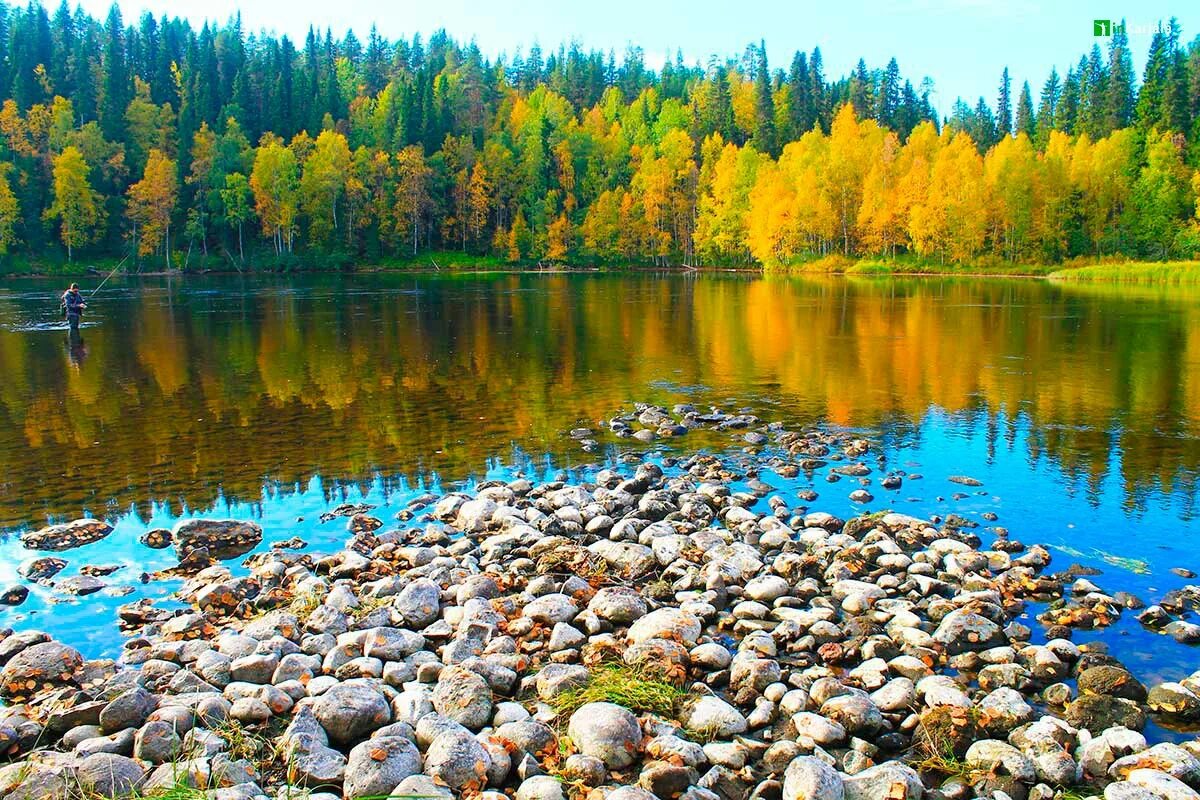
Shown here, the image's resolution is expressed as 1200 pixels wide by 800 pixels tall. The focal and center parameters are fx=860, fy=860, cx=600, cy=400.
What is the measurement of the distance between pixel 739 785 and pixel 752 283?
75348 mm

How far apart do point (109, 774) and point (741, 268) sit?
109091mm

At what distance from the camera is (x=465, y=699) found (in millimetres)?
7277

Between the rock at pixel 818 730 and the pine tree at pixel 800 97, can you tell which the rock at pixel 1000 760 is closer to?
the rock at pixel 818 730

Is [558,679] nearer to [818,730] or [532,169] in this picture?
[818,730]

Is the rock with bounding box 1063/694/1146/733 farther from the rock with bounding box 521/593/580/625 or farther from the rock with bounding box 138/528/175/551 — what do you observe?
the rock with bounding box 138/528/175/551

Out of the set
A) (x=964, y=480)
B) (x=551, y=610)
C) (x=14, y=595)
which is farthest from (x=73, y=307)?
(x=964, y=480)

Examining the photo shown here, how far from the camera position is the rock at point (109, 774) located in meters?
5.91

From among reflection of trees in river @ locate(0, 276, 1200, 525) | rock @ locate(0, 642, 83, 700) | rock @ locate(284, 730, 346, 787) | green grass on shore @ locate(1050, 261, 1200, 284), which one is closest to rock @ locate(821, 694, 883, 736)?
rock @ locate(284, 730, 346, 787)

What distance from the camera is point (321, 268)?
360 ft

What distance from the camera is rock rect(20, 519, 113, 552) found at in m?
12.2

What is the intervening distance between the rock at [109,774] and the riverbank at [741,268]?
81.6 meters

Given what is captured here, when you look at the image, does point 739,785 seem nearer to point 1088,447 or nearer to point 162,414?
point 1088,447

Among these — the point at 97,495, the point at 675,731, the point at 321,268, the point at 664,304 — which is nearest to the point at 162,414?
the point at 97,495

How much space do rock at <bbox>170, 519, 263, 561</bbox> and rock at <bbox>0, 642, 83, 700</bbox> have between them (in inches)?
143
